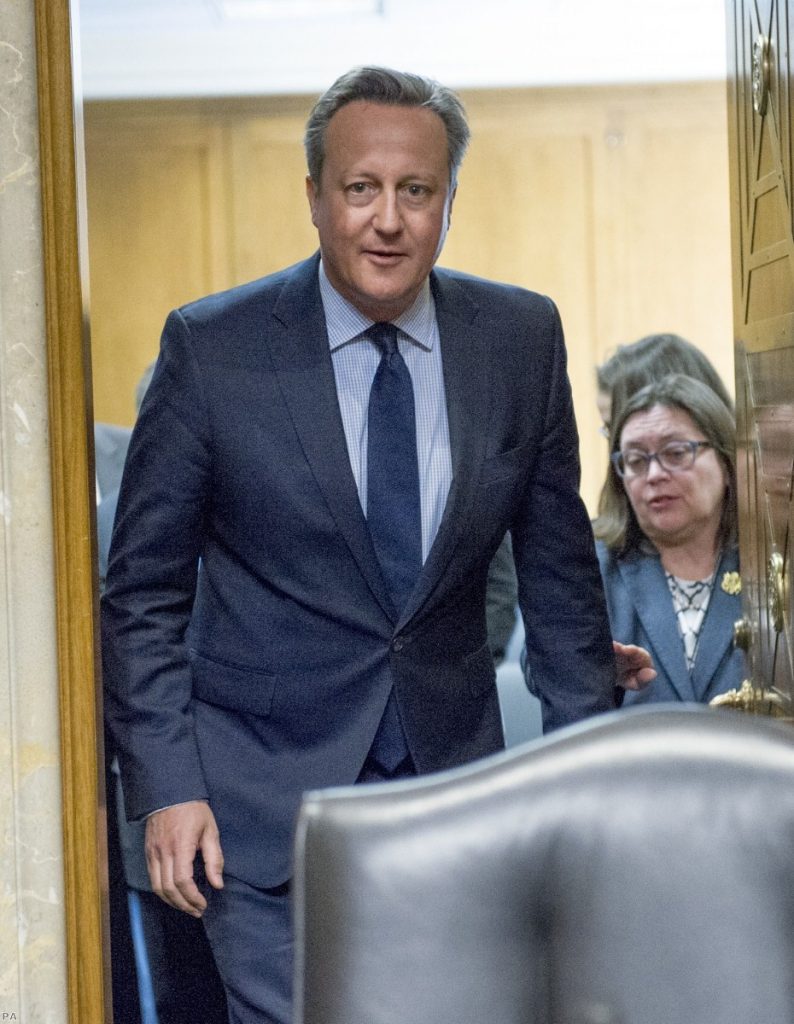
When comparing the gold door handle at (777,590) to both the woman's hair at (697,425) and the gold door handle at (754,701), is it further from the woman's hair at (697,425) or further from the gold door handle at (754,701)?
the woman's hair at (697,425)

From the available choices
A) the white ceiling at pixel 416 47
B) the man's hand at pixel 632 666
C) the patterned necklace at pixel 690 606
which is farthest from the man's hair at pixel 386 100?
the white ceiling at pixel 416 47

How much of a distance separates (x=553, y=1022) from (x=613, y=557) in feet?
6.21

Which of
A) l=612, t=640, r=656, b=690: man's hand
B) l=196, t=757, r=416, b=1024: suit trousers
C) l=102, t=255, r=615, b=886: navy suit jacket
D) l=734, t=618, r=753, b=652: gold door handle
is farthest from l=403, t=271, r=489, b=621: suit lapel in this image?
l=734, t=618, r=753, b=652: gold door handle

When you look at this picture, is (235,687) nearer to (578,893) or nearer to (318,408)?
(318,408)

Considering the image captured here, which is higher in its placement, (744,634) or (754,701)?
(744,634)

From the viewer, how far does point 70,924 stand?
1.62 m

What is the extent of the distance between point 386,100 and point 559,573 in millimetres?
640

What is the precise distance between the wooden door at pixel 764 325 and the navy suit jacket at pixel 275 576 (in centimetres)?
33

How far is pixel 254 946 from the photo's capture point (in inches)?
68.8

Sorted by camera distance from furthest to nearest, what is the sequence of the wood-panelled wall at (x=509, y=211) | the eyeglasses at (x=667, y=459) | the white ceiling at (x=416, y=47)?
the wood-panelled wall at (x=509, y=211) < the white ceiling at (x=416, y=47) < the eyeglasses at (x=667, y=459)

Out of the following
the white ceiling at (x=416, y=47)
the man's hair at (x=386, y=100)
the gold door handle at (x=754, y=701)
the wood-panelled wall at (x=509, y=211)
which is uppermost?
the white ceiling at (x=416, y=47)

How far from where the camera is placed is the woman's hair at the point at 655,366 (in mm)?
2857

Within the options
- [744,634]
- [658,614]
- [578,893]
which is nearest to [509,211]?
[658,614]

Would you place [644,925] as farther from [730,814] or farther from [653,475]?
[653,475]
